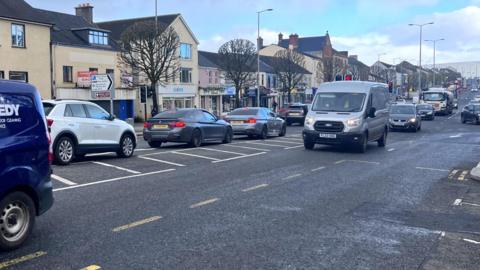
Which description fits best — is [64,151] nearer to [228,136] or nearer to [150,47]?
[228,136]

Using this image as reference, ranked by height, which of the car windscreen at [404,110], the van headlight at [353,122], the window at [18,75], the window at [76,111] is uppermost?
the window at [18,75]

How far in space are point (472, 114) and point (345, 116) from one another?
27674 millimetres

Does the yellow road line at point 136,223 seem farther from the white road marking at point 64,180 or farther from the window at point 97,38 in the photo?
the window at point 97,38

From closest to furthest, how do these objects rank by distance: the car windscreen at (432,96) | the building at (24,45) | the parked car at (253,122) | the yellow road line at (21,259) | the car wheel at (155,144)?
the yellow road line at (21,259)
the car wheel at (155,144)
the parked car at (253,122)
the building at (24,45)
the car windscreen at (432,96)

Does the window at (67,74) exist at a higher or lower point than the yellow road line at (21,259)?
higher

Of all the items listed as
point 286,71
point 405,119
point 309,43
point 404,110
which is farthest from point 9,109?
point 309,43

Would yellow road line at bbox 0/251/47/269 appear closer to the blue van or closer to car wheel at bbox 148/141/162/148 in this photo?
the blue van

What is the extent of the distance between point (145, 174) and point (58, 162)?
2.62m

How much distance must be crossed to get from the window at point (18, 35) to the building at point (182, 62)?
16.5 metres

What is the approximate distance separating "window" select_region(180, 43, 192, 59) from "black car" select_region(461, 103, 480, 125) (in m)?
28.1

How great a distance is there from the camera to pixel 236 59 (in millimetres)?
51031

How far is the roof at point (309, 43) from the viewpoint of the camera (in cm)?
10183

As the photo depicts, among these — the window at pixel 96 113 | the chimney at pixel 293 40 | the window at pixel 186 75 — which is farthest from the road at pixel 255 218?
the chimney at pixel 293 40

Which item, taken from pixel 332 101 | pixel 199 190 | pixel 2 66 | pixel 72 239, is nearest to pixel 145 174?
pixel 199 190
